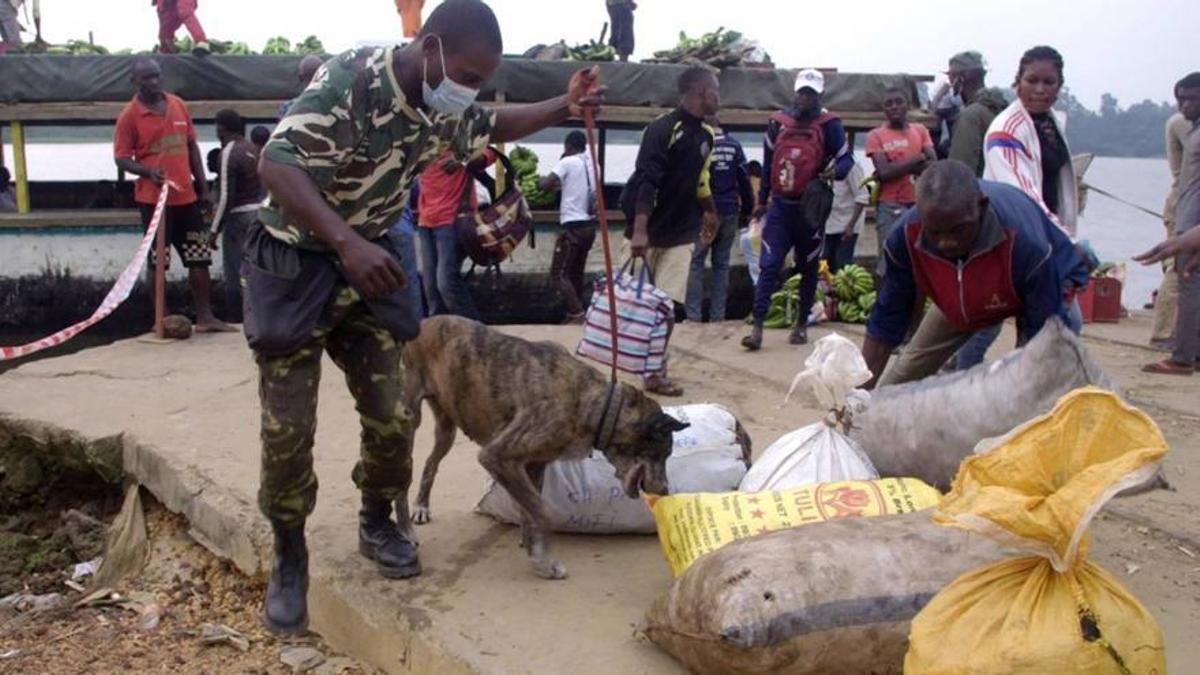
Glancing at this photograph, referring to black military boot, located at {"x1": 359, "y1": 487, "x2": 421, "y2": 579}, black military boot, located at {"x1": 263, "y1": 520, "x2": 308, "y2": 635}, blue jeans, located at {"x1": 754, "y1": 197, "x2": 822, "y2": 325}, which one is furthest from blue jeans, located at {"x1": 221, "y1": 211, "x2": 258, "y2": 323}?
black military boot, located at {"x1": 263, "y1": 520, "x2": 308, "y2": 635}

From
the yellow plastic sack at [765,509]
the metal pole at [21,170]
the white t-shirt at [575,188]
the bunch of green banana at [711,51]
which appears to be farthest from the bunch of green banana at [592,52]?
the yellow plastic sack at [765,509]

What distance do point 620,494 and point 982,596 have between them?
180 centimetres

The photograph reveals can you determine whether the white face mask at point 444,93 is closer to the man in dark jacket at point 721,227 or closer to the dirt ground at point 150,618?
the dirt ground at point 150,618

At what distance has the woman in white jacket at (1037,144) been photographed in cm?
492

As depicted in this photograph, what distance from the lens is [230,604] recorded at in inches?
177

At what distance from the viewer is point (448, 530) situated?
4445 mm

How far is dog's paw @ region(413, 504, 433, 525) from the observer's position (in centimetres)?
454

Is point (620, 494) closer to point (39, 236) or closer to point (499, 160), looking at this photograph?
point (499, 160)

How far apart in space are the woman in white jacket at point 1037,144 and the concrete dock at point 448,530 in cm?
134

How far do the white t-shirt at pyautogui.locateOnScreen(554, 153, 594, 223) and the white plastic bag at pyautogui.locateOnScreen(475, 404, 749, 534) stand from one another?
6.63 m

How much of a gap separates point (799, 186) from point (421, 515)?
4800mm

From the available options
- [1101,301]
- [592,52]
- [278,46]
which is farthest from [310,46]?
[1101,301]

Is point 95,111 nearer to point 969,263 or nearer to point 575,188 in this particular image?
point 575,188

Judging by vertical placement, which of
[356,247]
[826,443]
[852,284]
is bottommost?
[852,284]
